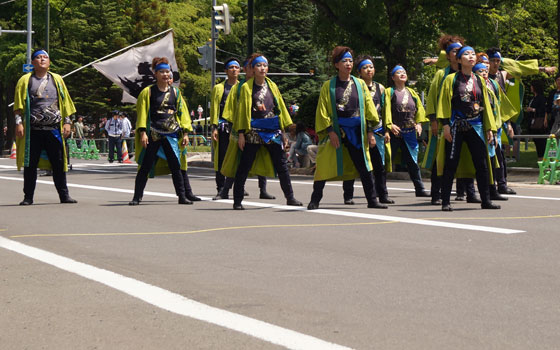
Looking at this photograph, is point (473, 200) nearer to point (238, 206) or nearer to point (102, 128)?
point (238, 206)

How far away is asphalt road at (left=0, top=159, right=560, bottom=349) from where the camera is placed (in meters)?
5.23

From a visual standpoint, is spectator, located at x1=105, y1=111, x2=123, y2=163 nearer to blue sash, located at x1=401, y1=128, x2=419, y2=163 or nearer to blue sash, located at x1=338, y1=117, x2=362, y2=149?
blue sash, located at x1=401, y1=128, x2=419, y2=163

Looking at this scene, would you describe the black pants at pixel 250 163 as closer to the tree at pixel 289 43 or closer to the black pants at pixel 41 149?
the black pants at pixel 41 149

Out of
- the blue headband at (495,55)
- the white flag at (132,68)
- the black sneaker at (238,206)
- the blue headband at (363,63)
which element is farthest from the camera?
the white flag at (132,68)

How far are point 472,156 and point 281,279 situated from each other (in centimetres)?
557

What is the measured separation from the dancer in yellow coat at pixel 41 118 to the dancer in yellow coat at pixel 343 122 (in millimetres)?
3347

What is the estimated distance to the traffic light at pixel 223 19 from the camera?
1087 inches

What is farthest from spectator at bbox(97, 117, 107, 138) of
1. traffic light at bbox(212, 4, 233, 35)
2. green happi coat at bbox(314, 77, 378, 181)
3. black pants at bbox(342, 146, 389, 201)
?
green happi coat at bbox(314, 77, 378, 181)

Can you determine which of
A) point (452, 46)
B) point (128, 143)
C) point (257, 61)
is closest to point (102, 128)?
point (128, 143)

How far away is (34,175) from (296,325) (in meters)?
8.74

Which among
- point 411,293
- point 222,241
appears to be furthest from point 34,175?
point 411,293

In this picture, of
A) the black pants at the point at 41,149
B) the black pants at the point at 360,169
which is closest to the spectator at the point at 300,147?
the black pants at the point at 41,149

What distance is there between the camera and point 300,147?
23.9 m

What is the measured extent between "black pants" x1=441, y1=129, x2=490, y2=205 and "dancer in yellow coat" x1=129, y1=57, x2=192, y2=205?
3.39 metres
